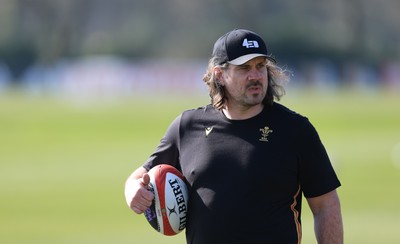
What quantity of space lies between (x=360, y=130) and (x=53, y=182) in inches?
529

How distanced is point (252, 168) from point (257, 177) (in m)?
0.07

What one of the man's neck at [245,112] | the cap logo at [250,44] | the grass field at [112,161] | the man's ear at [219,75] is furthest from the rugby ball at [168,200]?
the grass field at [112,161]

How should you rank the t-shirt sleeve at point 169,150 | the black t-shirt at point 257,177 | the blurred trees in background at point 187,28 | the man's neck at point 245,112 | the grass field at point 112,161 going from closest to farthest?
the black t-shirt at point 257,177
the man's neck at point 245,112
the t-shirt sleeve at point 169,150
the grass field at point 112,161
the blurred trees in background at point 187,28

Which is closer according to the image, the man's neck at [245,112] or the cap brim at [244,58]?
the cap brim at [244,58]

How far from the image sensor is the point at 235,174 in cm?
607

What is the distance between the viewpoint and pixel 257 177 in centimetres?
602

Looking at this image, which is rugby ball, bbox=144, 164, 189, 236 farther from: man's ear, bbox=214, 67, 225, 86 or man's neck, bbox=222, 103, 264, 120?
man's ear, bbox=214, 67, 225, 86

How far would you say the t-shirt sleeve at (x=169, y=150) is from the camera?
Result: 652cm

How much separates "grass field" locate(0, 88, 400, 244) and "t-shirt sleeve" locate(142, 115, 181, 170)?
6432 millimetres

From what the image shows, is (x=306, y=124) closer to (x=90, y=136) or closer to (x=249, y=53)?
(x=249, y=53)

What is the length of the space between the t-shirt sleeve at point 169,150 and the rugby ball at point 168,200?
19cm

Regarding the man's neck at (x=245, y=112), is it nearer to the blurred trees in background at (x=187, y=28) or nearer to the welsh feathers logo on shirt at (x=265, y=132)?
the welsh feathers logo on shirt at (x=265, y=132)

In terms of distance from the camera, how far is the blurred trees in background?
63094 millimetres

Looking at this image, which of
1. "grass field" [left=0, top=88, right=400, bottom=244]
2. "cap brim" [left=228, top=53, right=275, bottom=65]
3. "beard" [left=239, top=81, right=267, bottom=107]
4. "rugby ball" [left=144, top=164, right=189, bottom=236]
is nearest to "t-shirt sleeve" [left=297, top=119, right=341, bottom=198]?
"beard" [left=239, top=81, right=267, bottom=107]
